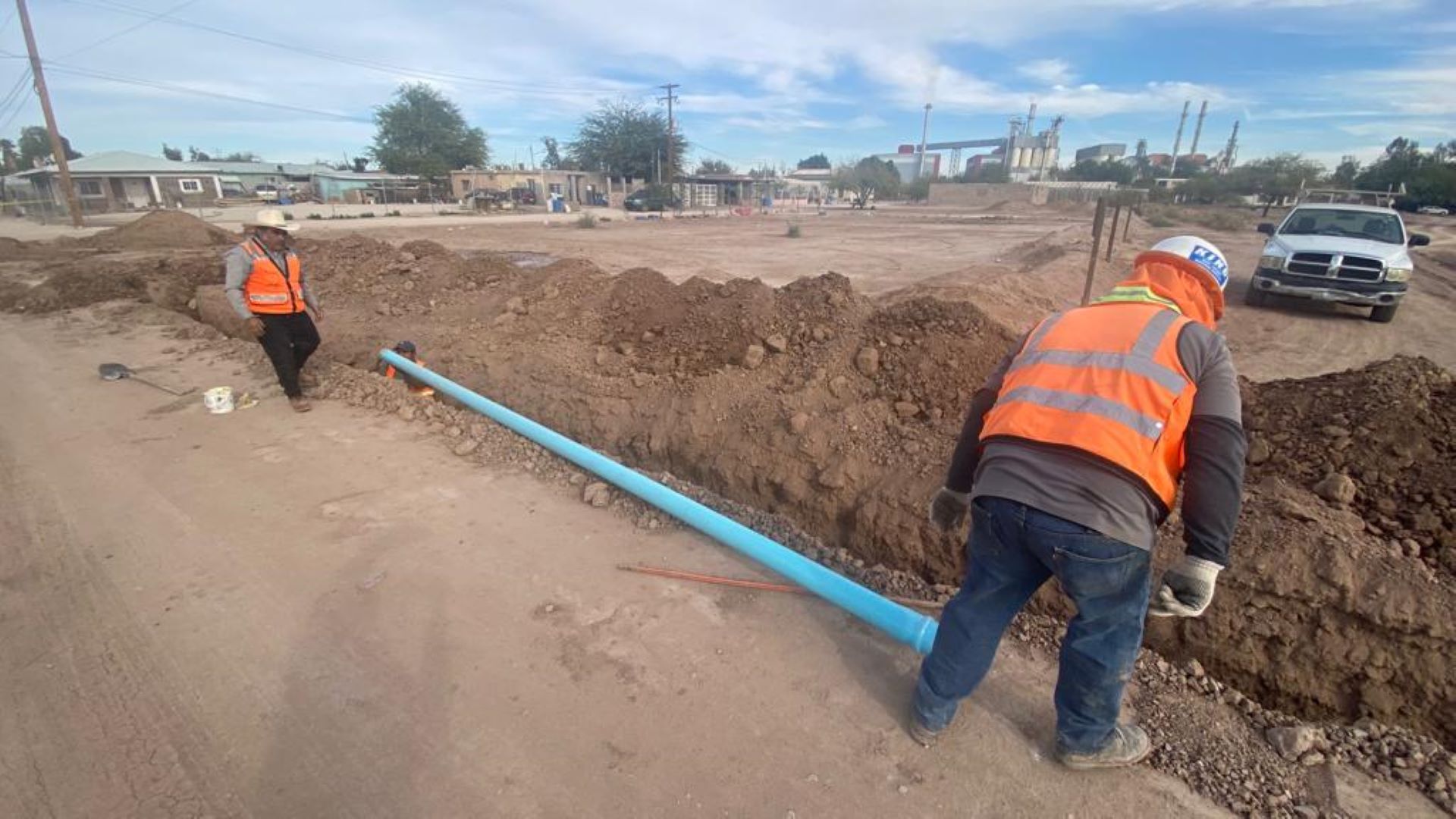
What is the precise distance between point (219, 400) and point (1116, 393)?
6908mm

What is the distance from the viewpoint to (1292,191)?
46438mm

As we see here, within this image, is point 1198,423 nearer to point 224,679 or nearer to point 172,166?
point 224,679

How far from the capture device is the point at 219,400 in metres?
5.76

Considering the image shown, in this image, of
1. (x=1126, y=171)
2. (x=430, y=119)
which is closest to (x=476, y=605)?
(x=430, y=119)

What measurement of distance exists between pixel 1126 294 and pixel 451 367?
637 centimetres

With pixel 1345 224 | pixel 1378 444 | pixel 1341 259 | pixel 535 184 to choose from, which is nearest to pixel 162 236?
pixel 1378 444

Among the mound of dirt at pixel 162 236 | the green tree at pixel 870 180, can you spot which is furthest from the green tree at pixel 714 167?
the mound of dirt at pixel 162 236

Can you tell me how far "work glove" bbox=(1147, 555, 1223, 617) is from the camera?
6.26 feet

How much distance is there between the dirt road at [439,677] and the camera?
2.19 meters

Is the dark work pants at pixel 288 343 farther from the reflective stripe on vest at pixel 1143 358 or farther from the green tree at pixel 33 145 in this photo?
the green tree at pixel 33 145

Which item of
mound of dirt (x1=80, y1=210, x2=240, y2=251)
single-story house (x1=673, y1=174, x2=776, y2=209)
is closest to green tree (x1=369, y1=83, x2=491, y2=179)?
single-story house (x1=673, y1=174, x2=776, y2=209)

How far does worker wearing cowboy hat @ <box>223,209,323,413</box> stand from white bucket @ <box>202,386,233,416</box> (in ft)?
1.43

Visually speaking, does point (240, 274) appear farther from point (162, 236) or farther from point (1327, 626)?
point (162, 236)

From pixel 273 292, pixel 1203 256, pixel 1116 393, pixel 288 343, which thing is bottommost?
pixel 288 343
